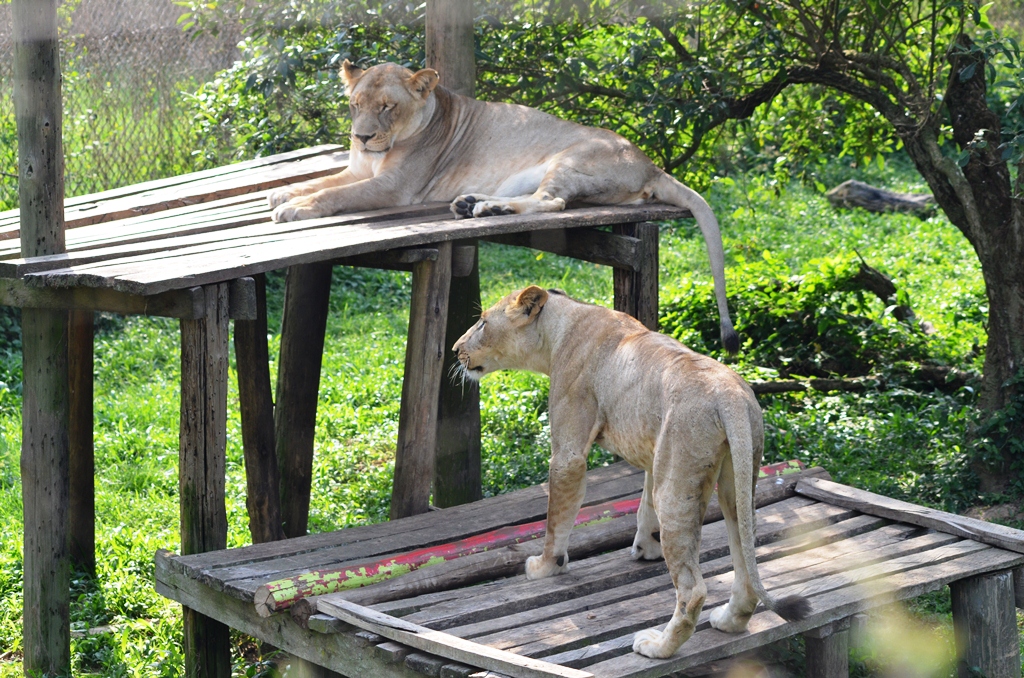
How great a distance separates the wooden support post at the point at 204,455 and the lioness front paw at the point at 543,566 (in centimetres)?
113

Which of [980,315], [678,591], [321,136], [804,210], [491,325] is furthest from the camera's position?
[804,210]

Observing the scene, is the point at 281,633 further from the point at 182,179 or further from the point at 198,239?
the point at 182,179

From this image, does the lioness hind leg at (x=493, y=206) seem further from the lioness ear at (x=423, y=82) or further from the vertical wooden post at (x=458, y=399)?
the vertical wooden post at (x=458, y=399)

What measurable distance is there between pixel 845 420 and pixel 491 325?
3.74 m

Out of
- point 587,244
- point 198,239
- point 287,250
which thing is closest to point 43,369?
point 198,239

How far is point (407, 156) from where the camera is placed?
548 cm

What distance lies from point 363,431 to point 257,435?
2472 millimetres

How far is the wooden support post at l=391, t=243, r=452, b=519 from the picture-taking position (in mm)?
4719

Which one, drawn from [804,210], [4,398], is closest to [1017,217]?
[4,398]

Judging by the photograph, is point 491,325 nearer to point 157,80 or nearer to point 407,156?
point 407,156

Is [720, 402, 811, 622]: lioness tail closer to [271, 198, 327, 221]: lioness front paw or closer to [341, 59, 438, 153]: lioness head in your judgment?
[271, 198, 327, 221]: lioness front paw

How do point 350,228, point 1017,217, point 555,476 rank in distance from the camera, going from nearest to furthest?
point 555,476, point 350,228, point 1017,217

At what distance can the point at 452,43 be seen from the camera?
5773mm

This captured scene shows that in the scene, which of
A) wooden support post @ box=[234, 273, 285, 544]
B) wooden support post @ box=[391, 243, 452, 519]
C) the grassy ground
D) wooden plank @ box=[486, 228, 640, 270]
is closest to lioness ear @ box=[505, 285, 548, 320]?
wooden support post @ box=[391, 243, 452, 519]
